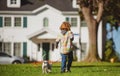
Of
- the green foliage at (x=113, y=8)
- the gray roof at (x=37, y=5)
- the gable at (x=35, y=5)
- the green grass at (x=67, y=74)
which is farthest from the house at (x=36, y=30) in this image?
the green grass at (x=67, y=74)

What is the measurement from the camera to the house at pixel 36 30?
188 ft

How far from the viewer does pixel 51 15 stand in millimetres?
58031

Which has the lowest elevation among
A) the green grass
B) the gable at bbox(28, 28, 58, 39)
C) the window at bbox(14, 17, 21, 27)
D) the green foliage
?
the gable at bbox(28, 28, 58, 39)

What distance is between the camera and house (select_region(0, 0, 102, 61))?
5738 cm

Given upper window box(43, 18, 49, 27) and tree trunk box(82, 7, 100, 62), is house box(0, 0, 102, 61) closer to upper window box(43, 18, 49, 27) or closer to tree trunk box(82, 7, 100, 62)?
upper window box(43, 18, 49, 27)

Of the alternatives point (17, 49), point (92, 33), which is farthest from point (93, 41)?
point (17, 49)

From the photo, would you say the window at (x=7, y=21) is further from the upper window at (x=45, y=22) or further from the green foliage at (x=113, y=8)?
the green foliage at (x=113, y=8)

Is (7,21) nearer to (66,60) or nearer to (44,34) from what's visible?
(44,34)

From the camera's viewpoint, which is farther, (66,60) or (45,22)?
(45,22)

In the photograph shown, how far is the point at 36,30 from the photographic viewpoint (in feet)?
190

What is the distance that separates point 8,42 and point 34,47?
9.98ft

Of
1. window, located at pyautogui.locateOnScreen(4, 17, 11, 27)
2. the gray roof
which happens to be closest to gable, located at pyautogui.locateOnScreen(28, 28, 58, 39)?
window, located at pyautogui.locateOnScreen(4, 17, 11, 27)

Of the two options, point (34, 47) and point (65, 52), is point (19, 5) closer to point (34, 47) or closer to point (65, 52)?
point (34, 47)

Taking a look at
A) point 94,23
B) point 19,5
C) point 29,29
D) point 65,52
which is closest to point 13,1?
point 19,5
